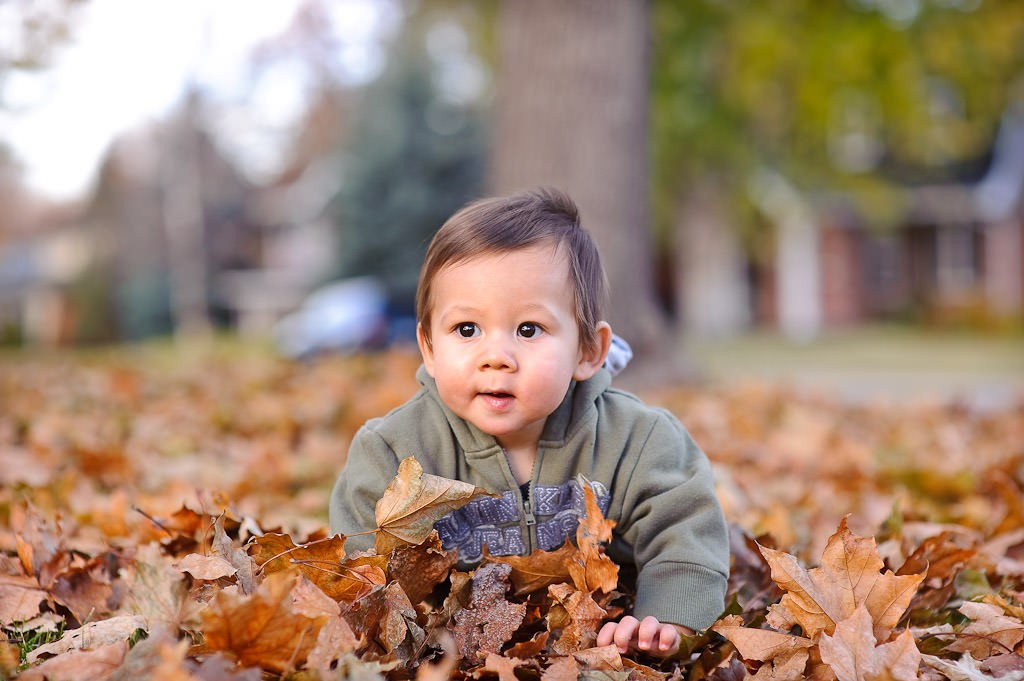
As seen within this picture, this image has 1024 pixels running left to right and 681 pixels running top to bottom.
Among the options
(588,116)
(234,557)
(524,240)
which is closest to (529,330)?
(524,240)

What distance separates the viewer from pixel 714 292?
26297mm

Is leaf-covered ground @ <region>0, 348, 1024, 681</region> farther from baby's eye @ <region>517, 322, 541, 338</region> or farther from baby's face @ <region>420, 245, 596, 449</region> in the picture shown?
baby's eye @ <region>517, 322, 541, 338</region>

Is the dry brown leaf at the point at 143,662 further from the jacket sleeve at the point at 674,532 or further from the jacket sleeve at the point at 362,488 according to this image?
the jacket sleeve at the point at 674,532

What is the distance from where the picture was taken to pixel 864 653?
4.96ft

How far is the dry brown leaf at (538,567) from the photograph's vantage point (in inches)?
71.6

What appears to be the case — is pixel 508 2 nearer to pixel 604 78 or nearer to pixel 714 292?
pixel 604 78

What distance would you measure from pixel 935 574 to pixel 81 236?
43879 millimetres

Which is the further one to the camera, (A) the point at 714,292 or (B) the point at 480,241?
(A) the point at 714,292

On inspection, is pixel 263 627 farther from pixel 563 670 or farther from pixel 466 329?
pixel 466 329

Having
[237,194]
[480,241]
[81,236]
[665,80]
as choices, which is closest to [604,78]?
[665,80]

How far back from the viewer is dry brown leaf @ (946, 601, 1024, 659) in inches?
67.7

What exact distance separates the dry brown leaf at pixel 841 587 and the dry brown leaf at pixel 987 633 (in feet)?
0.70

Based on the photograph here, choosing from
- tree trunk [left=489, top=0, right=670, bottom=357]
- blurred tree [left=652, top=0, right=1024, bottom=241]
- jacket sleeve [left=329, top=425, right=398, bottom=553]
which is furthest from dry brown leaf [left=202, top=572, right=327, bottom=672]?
blurred tree [left=652, top=0, right=1024, bottom=241]

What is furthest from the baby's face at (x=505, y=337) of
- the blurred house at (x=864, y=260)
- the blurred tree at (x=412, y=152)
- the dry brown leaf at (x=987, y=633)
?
the blurred tree at (x=412, y=152)
